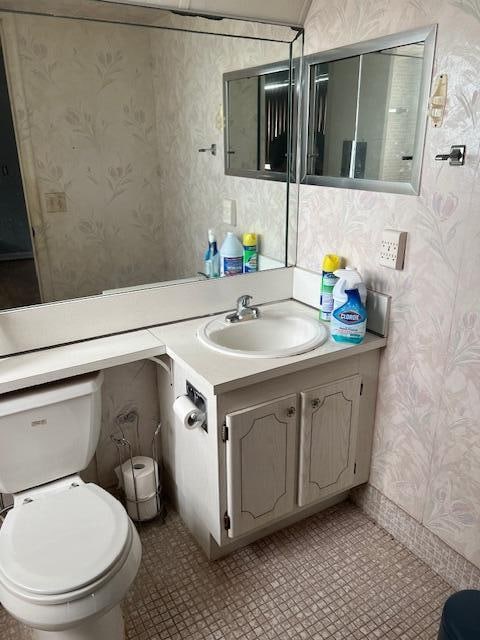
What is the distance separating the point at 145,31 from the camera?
1544 mm

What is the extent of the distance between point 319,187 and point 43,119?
0.95m

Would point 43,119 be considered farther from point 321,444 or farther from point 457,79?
point 321,444

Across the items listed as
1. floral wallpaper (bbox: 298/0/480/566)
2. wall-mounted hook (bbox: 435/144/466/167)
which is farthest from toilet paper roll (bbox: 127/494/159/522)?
wall-mounted hook (bbox: 435/144/466/167)

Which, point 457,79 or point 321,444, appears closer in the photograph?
point 457,79

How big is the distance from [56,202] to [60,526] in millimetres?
949

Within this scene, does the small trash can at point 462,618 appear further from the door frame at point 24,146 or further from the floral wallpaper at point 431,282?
the door frame at point 24,146

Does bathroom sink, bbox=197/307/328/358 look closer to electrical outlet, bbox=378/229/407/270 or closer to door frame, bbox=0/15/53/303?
electrical outlet, bbox=378/229/407/270

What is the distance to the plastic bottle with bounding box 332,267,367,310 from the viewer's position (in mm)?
1606

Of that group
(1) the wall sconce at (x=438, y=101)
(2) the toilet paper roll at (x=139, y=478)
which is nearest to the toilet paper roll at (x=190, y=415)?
(2) the toilet paper roll at (x=139, y=478)

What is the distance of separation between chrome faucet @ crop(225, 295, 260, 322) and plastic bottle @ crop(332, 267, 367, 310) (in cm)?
30

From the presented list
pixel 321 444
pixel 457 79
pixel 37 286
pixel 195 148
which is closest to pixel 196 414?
pixel 321 444

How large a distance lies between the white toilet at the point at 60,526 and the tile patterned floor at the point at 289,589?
8.9 inches

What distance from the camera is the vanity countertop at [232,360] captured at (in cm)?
139

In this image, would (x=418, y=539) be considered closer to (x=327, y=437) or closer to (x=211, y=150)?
(x=327, y=437)
